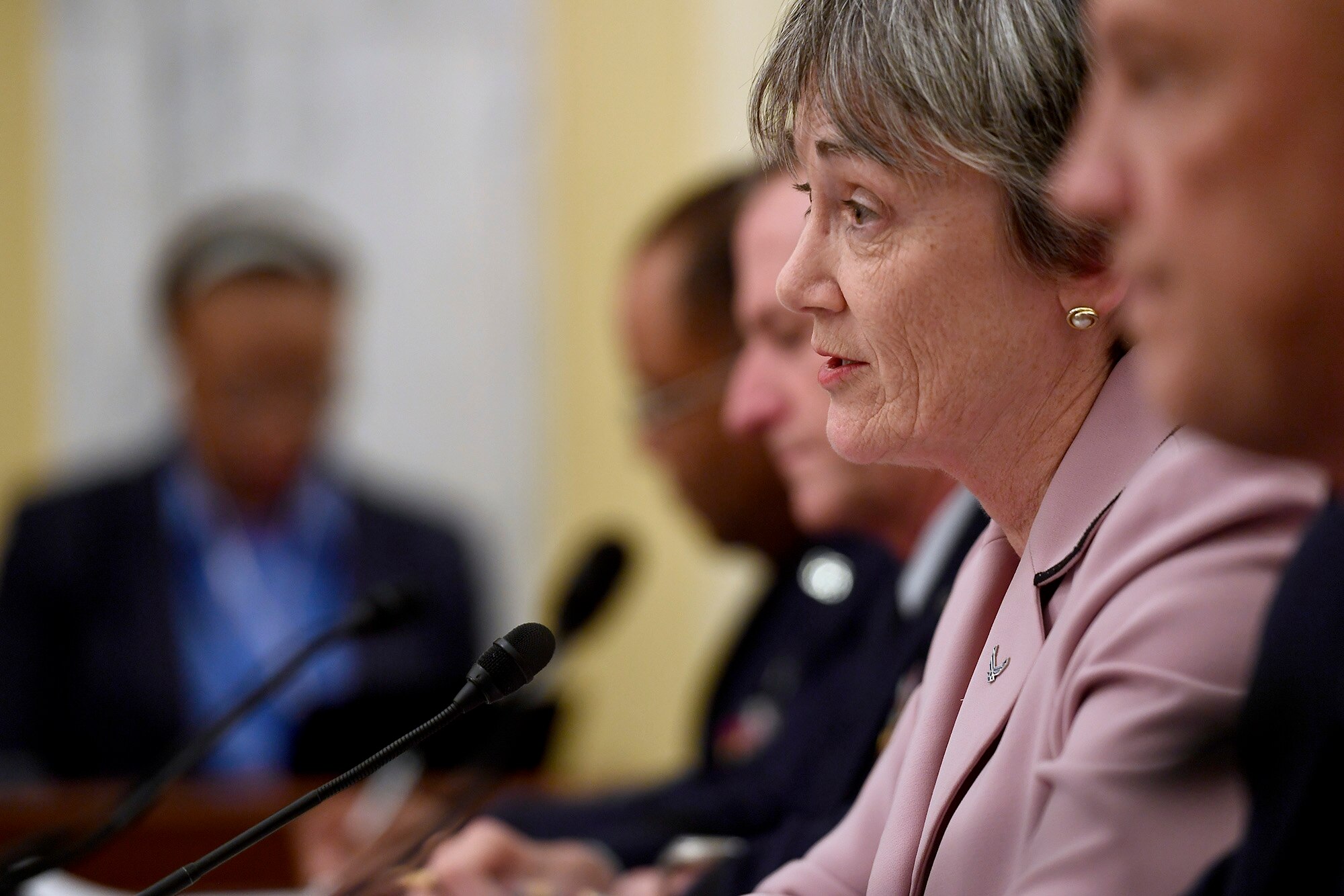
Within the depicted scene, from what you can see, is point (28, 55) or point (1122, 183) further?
point (28, 55)

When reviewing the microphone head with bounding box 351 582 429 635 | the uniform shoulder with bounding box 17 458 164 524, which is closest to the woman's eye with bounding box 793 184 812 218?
the microphone head with bounding box 351 582 429 635

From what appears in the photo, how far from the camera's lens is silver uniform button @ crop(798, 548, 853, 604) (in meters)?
2.19

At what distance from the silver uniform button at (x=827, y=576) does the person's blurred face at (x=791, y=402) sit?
347 millimetres

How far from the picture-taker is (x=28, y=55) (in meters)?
3.88

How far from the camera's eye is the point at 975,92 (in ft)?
2.88

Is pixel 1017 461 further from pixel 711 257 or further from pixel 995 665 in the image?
pixel 711 257

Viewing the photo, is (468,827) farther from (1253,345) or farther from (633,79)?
(633,79)

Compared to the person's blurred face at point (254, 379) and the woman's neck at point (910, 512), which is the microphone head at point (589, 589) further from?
the person's blurred face at point (254, 379)

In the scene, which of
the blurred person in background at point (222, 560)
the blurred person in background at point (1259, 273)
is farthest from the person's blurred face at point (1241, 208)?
the blurred person in background at point (222, 560)

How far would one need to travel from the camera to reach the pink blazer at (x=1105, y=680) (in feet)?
2.38

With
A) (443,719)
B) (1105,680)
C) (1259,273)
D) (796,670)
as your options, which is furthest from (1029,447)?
(796,670)

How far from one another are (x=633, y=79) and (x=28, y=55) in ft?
5.43

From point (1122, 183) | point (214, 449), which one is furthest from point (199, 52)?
point (1122, 183)

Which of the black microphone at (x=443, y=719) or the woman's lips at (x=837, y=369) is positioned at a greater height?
the woman's lips at (x=837, y=369)
